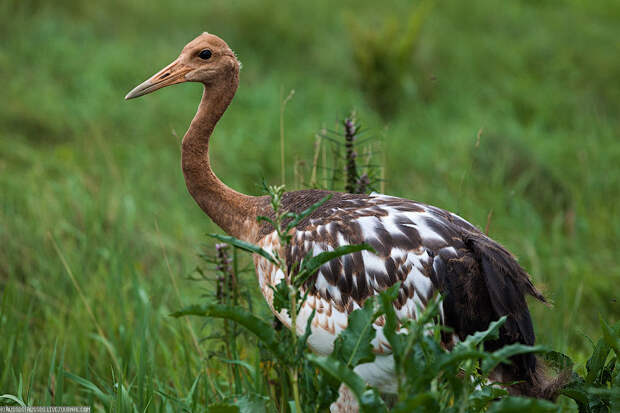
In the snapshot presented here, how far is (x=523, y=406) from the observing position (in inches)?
63.6

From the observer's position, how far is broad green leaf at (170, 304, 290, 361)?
5.69 ft

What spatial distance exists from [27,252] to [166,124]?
2861mm

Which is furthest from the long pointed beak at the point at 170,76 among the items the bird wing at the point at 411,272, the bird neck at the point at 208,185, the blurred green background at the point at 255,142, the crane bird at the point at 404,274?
the bird wing at the point at 411,272

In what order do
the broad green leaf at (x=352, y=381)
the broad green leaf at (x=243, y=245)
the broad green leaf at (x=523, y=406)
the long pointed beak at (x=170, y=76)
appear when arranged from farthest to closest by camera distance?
the long pointed beak at (x=170, y=76) < the broad green leaf at (x=243, y=245) < the broad green leaf at (x=352, y=381) < the broad green leaf at (x=523, y=406)

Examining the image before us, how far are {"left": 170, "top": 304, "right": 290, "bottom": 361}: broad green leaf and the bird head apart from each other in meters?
1.56

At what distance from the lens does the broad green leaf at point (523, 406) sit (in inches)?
62.4

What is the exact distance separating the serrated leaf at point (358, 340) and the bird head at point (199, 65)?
5.28 ft

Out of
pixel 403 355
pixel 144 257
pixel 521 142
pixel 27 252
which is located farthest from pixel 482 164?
pixel 403 355

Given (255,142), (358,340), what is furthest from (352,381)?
(255,142)

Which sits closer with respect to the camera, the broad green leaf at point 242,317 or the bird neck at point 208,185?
the broad green leaf at point 242,317

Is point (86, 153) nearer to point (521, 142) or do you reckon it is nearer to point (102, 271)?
point (102, 271)

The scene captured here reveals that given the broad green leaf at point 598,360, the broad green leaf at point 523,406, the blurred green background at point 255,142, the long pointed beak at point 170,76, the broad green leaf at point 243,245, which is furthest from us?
the blurred green background at point 255,142

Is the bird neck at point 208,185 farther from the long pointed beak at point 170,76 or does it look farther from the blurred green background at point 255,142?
the blurred green background at point 255,142

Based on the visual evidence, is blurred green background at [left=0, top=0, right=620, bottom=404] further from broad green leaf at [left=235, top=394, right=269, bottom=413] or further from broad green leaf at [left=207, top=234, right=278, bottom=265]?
broad green leaf at [left=207, top=234, right=278, bottom=265]
